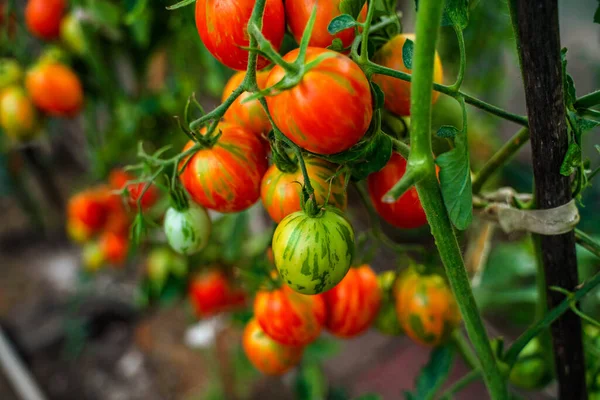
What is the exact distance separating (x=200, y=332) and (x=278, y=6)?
906mm

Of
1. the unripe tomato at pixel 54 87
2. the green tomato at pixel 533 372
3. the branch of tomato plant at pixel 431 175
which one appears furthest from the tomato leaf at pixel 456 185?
the unripe tomato at pixel 54 87

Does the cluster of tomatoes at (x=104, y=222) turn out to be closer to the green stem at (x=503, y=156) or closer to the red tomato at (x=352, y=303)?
the red tomato at (x=352, y=303)

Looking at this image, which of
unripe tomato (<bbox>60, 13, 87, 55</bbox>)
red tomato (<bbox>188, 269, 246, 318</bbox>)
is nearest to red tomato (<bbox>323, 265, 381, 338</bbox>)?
red tomato (<bbox>188, 269, 246, 318</bbox>)

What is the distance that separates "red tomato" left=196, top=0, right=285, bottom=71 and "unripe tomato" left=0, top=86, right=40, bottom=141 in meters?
0.70

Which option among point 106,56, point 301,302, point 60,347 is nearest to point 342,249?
point 301,302

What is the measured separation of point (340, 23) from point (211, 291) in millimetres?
669

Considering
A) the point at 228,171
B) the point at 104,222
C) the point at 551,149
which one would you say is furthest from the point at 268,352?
the point at 104,222

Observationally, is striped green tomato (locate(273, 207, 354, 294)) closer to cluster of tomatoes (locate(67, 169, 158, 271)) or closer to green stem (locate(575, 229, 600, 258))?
green stem (locate(575, 229, 600, 258))

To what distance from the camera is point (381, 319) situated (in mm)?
535

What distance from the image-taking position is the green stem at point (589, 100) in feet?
1.00

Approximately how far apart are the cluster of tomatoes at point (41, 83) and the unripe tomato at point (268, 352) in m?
0.57

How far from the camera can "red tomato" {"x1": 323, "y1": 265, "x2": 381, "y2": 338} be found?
0.46 m

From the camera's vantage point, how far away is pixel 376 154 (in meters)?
0.31

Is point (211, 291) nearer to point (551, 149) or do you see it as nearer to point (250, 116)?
point (250, 116)
